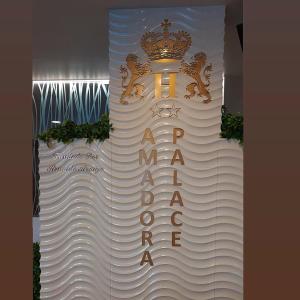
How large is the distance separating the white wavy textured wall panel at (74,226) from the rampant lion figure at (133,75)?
0.58m

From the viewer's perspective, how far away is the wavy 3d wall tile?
12.6ft

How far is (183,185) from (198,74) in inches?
39.9

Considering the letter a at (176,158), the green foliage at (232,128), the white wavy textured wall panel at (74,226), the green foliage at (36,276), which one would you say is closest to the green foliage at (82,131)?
the white wavy textured wall panel at (74,226)

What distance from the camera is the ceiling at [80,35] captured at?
3873 millimetres

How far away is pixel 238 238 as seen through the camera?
12.5 feet

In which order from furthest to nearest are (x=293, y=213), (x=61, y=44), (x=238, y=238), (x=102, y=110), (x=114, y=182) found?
(x=102, y=110)
(x=61, y=44)
(x=114, y=182)
(x=238, y=238)
(x=293, y=213)

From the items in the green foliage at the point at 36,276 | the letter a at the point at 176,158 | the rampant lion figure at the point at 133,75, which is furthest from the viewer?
the green foliage at the point at 36,276

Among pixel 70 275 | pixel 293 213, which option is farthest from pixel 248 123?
pixel 70 275

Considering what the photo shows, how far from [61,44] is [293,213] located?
5.07 m

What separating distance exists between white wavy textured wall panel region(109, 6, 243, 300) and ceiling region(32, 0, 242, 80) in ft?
0.70

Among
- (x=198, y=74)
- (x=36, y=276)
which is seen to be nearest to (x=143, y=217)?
(x=36, y=276)

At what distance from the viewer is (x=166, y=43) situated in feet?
13.0

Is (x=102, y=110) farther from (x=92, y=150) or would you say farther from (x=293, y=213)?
Result: (x=293, y=213)

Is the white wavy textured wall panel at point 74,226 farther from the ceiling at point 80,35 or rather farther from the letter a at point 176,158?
the ceiling at point 80,35
